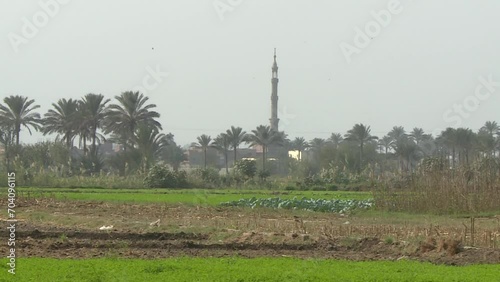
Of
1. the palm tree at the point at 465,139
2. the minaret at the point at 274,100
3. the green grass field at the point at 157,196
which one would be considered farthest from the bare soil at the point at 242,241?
the minaret at the point at 274,100

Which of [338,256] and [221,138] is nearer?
A: [338,256]

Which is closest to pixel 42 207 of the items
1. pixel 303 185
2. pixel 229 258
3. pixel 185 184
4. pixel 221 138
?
pixel 229 258

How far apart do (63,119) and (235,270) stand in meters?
53.0

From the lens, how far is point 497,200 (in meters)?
31.7

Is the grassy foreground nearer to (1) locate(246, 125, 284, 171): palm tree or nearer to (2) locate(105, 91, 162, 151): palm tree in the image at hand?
(2) locate(105, 91, 162, 151): palm tree

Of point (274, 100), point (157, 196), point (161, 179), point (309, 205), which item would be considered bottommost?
point (309, 205)

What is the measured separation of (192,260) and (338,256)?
11.5 feet

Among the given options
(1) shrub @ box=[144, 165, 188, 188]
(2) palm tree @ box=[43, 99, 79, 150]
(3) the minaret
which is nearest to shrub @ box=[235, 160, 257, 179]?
(1) shrub @ box=[144, 165, 188, 188]

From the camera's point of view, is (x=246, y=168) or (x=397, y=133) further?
(x=397, y=133)

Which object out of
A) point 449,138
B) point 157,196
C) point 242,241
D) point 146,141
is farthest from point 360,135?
point 242,241

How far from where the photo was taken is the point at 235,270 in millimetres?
13781

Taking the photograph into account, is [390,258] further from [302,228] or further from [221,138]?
[221,138]

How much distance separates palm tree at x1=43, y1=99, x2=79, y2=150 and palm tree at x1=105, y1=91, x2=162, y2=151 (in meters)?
3.02

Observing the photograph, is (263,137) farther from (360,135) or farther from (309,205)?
(309,205)
